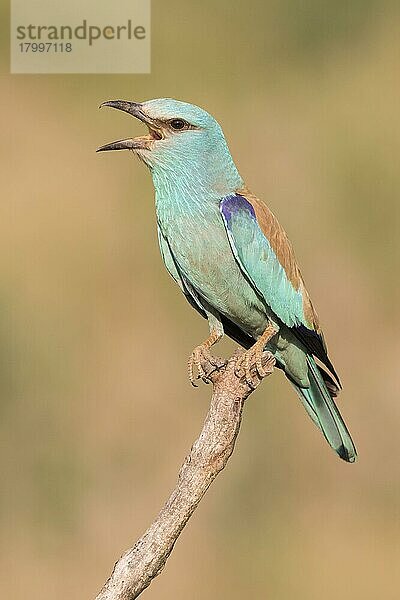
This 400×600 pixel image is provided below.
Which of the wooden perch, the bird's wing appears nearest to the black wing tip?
the bird's wing

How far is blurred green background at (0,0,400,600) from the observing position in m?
4.40

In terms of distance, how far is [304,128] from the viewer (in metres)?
5.75

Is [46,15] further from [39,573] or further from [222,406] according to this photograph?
[222,406]

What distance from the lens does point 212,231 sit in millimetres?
2342

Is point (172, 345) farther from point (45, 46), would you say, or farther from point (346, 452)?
point (346, 452)

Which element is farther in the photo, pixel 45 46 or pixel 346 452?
pixel 45 46

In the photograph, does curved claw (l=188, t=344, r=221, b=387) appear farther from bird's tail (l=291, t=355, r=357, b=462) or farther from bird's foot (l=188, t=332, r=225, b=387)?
bird's tail (l=291, t=355, r=357, b=462)

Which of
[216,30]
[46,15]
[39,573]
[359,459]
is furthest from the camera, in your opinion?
[216,30]

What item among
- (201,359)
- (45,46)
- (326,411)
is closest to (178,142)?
(201,359)

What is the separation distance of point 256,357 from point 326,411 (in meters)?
0.43

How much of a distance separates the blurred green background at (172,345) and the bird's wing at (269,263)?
1.84 meters

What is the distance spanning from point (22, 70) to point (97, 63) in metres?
0.36

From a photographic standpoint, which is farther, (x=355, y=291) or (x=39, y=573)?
(x=355, y=291)

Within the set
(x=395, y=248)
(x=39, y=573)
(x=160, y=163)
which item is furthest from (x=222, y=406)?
(x=395, y=248)
